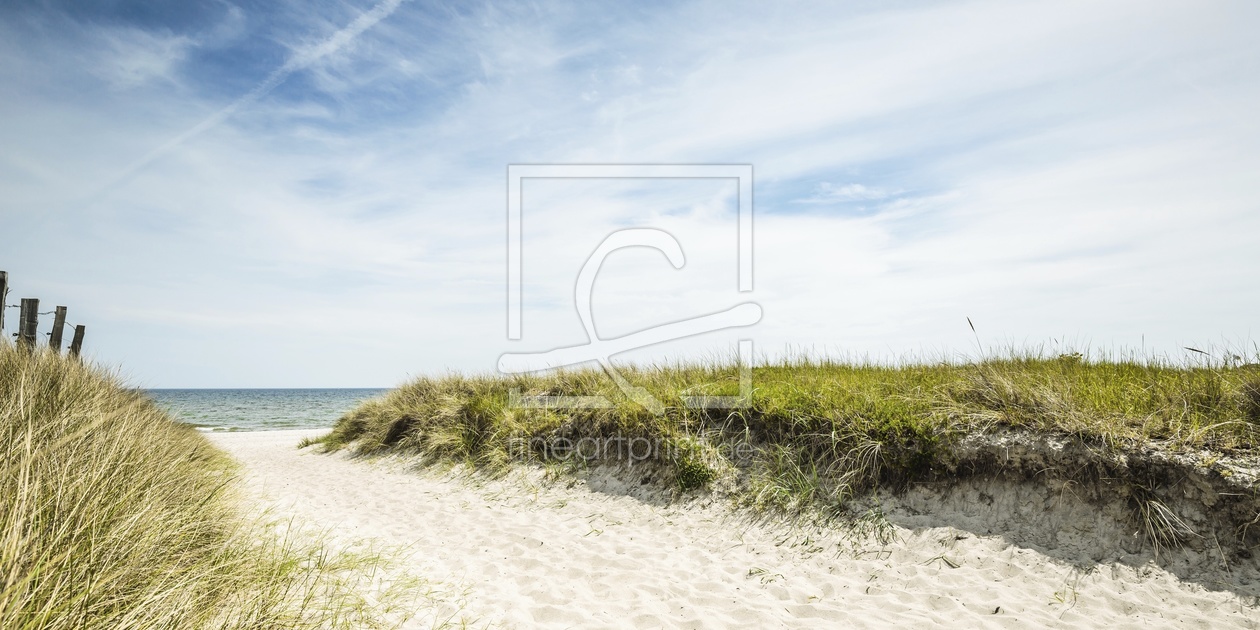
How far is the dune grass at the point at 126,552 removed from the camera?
8.25 ft

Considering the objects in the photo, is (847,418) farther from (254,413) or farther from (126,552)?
(254,413)

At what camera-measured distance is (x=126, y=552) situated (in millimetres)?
3172

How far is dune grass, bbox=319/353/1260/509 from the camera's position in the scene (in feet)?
19.7

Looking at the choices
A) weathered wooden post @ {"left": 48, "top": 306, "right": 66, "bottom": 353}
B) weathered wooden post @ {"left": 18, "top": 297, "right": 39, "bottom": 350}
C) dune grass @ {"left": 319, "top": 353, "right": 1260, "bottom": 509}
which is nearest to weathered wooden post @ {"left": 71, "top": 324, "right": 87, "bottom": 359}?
weathered wooden post @ {"left": 48, "top": 306, "right": 66, "bottom": 353}

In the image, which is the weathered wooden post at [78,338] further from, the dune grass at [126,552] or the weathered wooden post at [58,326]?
the dune grass at [126,552]

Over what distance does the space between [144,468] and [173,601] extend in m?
2.25

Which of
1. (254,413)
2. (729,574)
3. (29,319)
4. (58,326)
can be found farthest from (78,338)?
(254,413)

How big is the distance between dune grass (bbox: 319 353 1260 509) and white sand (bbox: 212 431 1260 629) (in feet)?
2.75

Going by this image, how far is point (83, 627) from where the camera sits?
250cm

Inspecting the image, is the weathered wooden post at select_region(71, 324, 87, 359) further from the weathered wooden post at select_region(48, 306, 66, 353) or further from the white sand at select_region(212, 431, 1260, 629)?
the white sand at select_region(212, 431, 1260, 629)

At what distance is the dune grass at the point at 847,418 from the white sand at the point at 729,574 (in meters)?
0.84

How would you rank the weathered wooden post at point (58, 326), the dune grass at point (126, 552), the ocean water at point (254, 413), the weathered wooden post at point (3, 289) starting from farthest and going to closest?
the ocean water at point (254, 413), the weathered wooden post at point (58, 326), the weathered wooden post at point (3, 289), the dune grass at point (126, 552)

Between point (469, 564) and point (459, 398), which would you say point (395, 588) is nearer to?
point (469, 564)

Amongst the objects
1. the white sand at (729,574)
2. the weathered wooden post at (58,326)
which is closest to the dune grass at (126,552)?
the white sand at (729,574)
